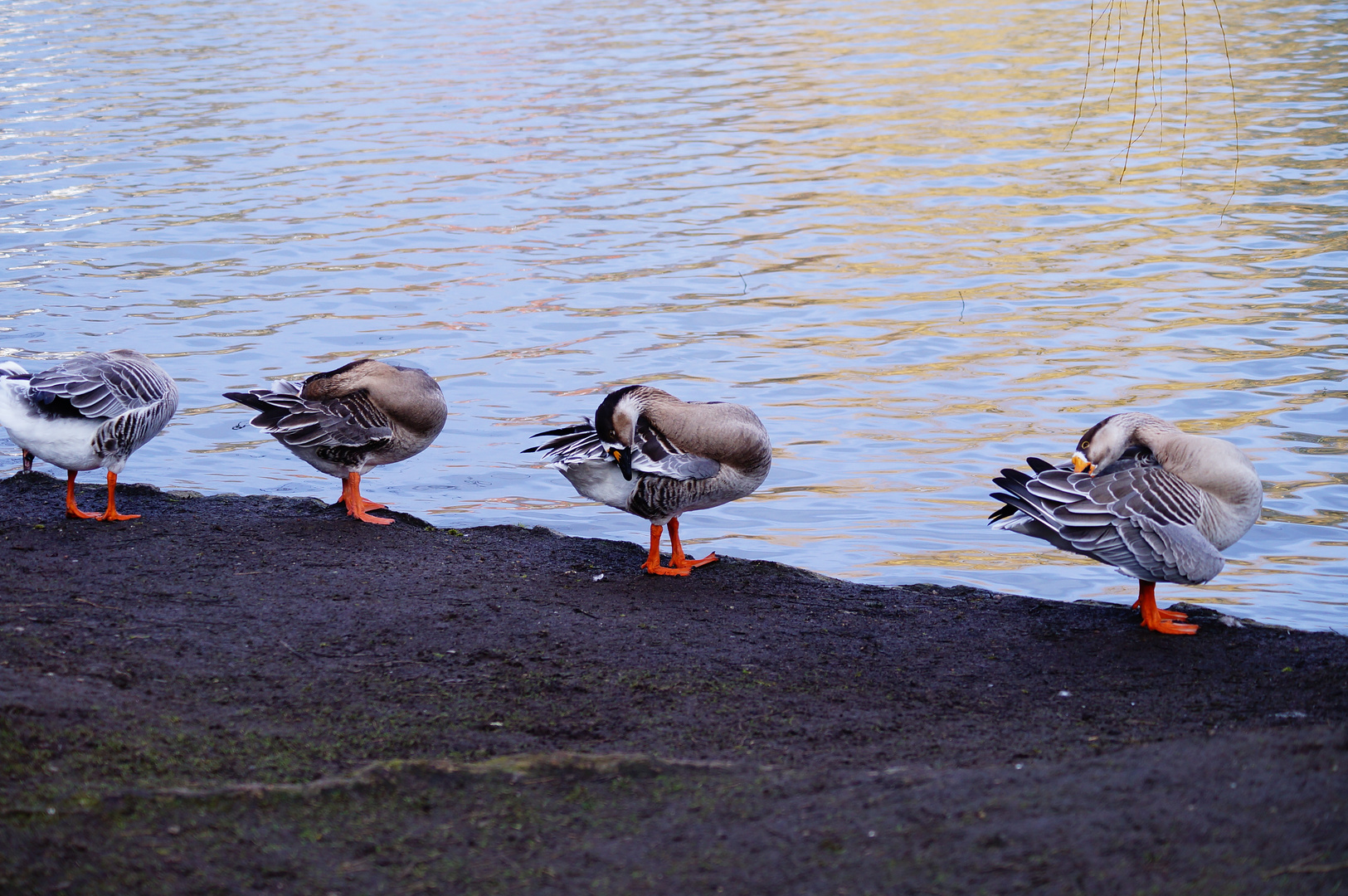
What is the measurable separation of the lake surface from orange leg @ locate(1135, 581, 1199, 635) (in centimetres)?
111

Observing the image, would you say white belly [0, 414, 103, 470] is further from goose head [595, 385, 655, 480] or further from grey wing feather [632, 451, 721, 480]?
grey wing feather [632, 451, 721, 480]

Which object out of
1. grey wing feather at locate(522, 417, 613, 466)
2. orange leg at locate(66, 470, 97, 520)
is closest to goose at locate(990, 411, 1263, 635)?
grey wing feather at locate(522, 417, 613, 466)

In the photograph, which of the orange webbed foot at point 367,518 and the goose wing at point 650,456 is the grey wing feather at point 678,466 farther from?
the orange webbed foot at point 367,518

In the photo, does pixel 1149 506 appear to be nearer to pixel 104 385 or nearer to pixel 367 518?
pixel 367 518

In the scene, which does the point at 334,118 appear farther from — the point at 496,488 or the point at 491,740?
the point at 491,740

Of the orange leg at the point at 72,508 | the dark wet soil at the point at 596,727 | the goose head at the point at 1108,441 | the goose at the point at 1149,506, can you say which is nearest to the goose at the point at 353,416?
the dark wet soil at the point at 596,727

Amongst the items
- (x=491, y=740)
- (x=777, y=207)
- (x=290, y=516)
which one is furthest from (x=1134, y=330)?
(x=491, y=740)

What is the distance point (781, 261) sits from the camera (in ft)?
51.5

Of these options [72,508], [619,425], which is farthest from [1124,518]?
[72,508]

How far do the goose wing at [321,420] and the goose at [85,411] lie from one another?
563mm

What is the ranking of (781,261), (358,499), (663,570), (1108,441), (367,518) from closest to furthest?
1. (1108,441)
2. (663,570)
3. (367,518)
4. (358,499)
5. (781,261)

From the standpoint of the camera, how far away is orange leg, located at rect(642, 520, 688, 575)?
25.0ft

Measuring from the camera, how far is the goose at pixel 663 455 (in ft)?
23.9

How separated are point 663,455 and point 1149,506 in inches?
107
